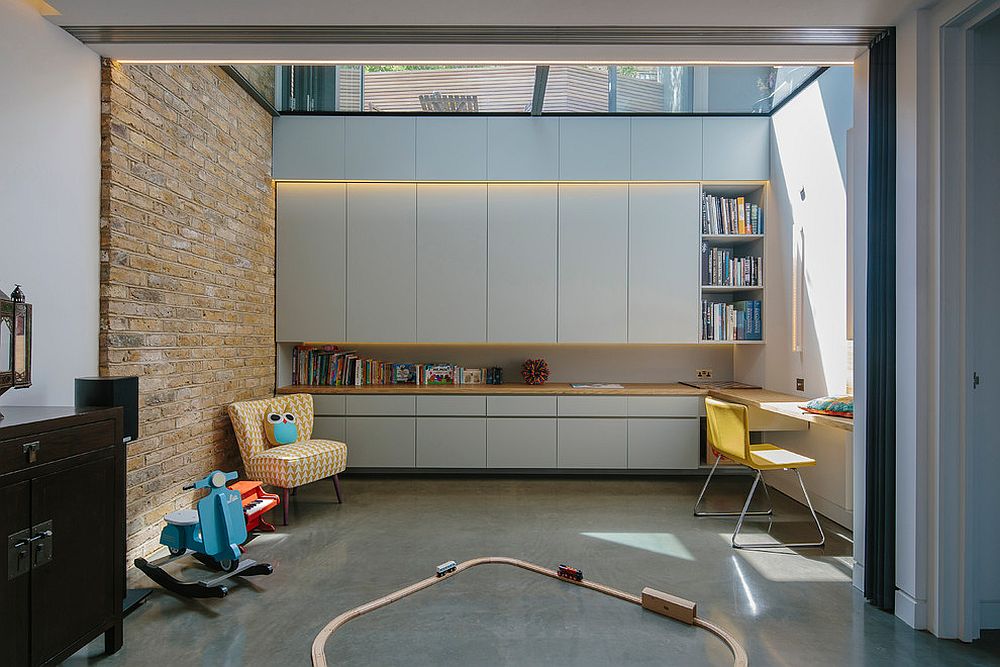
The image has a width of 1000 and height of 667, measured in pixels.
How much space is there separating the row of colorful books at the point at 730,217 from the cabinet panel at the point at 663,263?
146 millimetres

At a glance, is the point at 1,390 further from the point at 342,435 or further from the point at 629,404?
the point at 629,404

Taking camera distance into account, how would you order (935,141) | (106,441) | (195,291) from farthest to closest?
(195,291), (935,141), (106,441)

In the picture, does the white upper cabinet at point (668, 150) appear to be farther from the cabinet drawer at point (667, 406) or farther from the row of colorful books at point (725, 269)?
the cabinet drawer at point (667, 406)

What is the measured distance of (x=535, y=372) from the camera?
226 inches

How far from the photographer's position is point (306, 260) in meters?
5.52

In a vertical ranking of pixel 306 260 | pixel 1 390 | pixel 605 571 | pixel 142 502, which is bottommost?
pixel 605 571

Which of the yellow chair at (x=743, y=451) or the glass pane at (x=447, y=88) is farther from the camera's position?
the glass pane at (x=447, y=88)

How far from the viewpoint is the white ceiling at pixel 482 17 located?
278cm

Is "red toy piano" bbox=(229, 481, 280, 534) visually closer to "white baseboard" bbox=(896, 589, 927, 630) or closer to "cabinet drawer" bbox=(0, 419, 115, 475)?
"cabinet drawer" bbox=(0, 419, 115, 475)

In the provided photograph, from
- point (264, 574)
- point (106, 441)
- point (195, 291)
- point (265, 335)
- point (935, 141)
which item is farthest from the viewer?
point (265, 335)

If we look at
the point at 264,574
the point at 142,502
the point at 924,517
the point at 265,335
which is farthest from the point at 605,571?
the point at 265,335

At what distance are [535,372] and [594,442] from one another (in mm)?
833

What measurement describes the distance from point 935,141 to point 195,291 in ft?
13.2

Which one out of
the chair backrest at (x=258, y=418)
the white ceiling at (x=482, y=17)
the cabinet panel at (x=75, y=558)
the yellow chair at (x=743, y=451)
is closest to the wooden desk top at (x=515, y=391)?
the chair backrest at (x=258, y=418)
